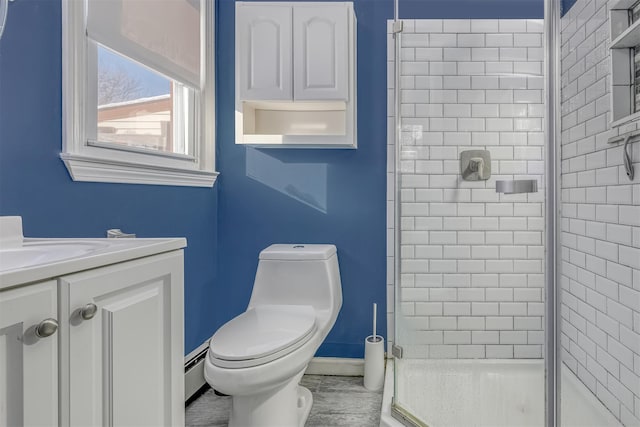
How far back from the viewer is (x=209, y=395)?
2.03 meters

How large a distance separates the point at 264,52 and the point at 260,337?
1.44m

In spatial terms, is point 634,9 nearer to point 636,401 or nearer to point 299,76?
point 636,401

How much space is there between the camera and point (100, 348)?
0.70m

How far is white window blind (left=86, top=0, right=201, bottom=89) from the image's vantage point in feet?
4.82

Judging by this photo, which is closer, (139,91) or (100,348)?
(100,348)

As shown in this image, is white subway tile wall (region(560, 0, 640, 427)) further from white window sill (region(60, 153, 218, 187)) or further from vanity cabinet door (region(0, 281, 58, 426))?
white window sill (region(60, 153, 218, 187))

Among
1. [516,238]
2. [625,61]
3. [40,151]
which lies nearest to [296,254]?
[516,238]

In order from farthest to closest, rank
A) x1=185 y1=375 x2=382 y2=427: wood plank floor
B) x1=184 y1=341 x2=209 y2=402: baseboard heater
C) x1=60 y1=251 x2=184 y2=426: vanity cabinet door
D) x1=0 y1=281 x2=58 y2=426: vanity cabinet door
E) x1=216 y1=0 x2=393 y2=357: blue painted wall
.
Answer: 1. x1=216 y1=0 x2=393 y2=357: blue painted wall
2. x1=184 y1=341 x2=209 y2=402: baseboard heater
3. x1=185 y1=375 x2=382 y2=427: wood plank floor
4. x1=60 y1=251 x2=184 y2=426: vanity cabinet door
5. x1=0 y1=281 x2=58 y2=426: vanity cabinet door

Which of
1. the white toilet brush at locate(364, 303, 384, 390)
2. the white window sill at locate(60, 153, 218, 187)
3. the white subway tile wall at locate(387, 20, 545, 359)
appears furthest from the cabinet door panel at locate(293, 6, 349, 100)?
the white toilet brush at locate(364, 303, 384, 390)

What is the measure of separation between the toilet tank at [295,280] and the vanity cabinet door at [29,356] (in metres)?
1.38

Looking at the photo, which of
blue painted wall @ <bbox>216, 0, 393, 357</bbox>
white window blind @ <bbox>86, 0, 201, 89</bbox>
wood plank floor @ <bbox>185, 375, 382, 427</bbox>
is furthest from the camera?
blue painted wall @ <bbox>216, 0, 393, 357</bbox>

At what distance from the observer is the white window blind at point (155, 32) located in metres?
1.47

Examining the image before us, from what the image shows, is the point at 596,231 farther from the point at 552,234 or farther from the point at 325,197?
the point at 325,197

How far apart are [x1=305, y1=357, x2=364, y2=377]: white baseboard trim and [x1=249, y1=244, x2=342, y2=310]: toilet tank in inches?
18.0
